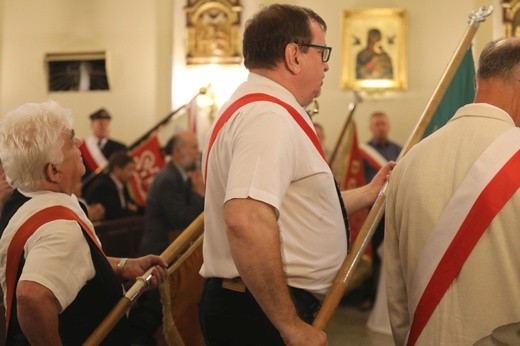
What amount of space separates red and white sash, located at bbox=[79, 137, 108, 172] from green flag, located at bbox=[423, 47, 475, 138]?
606 cm

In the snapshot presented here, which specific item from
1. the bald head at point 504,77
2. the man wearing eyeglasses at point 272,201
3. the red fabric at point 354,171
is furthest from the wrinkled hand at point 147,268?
the red fabric at point 354,171

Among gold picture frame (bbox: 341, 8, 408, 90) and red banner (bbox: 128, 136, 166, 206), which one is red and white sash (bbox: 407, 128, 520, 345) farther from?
gold picture frame (bbox: 341, 8, 408, 90)

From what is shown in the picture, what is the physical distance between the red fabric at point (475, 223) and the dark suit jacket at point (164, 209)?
333 centimetres

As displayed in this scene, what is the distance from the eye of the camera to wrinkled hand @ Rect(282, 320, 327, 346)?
1.93 metres

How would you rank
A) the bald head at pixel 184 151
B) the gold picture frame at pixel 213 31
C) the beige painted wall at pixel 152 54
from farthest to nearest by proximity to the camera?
1. the gold picture frame at pixel 213 31
2. the beige painted wall at pixel 152 54
3. the bald head at pixel 184 151

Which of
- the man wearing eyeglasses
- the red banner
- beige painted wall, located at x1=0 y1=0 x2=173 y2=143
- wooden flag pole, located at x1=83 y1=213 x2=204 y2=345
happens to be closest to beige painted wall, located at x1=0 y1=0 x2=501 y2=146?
beige painted wall, located at x1=0 y1=0 x2=173 y2=143

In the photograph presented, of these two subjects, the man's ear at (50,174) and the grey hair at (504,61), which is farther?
the man's ear at (50,174)

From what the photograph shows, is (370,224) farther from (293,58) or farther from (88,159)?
(88,159)

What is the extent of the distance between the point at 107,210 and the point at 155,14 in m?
4.52

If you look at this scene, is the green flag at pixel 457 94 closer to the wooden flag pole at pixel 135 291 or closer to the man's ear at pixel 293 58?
the wooden flag pole at pixel 135 291

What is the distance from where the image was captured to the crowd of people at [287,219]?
1965 mm

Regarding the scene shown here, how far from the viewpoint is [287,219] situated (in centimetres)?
207

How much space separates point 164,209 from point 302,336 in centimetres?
364

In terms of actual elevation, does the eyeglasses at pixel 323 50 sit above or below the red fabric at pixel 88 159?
above
